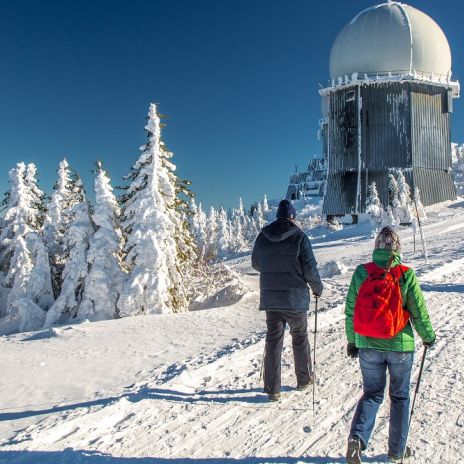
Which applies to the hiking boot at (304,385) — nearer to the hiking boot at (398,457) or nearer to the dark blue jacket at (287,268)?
the dark blue jacket at (287,268)

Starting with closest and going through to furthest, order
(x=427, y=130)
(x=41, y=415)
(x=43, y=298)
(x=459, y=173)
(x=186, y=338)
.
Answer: (x=41, y=415)
(x=186, y=338)
(x=43, y=298)
(x=427, y=130)
(x=459, y=173)

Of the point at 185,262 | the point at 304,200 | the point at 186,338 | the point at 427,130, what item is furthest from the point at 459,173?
the point at 186,338

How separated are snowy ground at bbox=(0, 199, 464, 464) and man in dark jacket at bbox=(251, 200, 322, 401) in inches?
21.1

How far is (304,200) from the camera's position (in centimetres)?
6688

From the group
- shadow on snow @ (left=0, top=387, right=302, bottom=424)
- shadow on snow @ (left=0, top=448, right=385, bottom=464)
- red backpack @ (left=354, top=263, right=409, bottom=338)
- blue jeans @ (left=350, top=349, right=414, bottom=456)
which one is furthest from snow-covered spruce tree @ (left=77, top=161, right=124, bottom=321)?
red backpack @ (left=354, top=263, right=409, bottom=338)

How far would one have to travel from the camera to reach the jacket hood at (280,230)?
15.9 ft

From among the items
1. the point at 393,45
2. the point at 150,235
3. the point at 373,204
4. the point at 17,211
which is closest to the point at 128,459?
→ the point at 150,235

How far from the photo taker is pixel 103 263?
51.0 ft

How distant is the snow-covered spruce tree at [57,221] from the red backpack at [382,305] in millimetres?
19230

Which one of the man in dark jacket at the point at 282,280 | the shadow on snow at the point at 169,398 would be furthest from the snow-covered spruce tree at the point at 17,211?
the man in dark jacket at the point at 282,280

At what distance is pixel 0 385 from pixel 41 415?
216cm

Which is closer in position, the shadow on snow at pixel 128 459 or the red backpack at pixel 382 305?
the red backpack at pixel 382 305

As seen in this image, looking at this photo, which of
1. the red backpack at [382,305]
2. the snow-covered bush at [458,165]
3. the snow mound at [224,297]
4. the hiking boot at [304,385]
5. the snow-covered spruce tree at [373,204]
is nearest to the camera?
the red backpack at [382,305]

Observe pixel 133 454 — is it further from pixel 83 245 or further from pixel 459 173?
pixel 459 173
